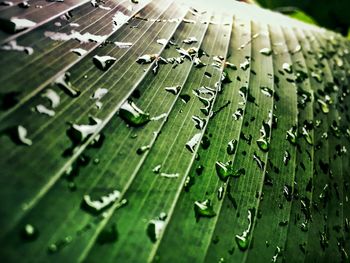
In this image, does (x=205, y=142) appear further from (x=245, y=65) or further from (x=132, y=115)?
(x=245, y=65)

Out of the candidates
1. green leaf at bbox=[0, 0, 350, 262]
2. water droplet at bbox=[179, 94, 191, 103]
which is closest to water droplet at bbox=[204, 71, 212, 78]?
green leaf at bbox=[0, 0, 350, 262]

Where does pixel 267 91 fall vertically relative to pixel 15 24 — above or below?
below

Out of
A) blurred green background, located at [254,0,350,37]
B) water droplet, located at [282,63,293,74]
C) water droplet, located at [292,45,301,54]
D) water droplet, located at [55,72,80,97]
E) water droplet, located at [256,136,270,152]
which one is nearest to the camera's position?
water droplet, located at [55,72,80,97]

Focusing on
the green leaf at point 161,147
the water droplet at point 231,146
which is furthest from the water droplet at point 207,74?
the water droplet at point 231,146

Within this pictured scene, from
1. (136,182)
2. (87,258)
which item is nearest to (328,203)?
(136,182)

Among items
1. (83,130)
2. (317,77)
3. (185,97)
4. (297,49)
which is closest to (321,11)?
(297,49)

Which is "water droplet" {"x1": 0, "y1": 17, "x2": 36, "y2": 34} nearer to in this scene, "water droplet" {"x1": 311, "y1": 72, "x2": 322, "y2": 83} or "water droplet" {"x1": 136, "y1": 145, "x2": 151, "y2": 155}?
"water droplet" {"x1": 136, "y1": 145, "x2": 151, "y2": 155}
